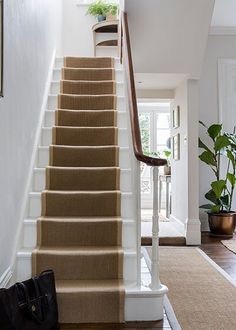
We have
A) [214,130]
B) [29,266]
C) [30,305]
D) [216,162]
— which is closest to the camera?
[30,305]

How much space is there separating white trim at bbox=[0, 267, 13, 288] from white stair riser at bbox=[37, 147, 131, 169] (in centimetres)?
137

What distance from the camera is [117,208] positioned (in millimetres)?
3219

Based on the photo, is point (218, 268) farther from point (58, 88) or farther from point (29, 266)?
point (58, 88)

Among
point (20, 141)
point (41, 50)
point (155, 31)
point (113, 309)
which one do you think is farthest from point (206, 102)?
point (113, 309)

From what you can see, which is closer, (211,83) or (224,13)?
(224,13)

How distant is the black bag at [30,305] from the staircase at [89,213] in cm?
16

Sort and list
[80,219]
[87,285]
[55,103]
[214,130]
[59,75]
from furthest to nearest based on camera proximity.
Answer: [214,130], [59,75], [55,103], [80,219], [87,285]

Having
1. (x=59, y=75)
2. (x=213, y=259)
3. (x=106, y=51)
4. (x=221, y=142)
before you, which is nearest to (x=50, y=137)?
(x=59, y=75)

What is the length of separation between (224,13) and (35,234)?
438 cm

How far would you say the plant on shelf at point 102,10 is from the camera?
6.09 metres

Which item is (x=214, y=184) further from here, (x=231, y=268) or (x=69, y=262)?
(x=69, y=262)

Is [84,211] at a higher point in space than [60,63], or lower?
lower

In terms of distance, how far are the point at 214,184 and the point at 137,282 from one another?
9.76ft

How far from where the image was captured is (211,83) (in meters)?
6.09
